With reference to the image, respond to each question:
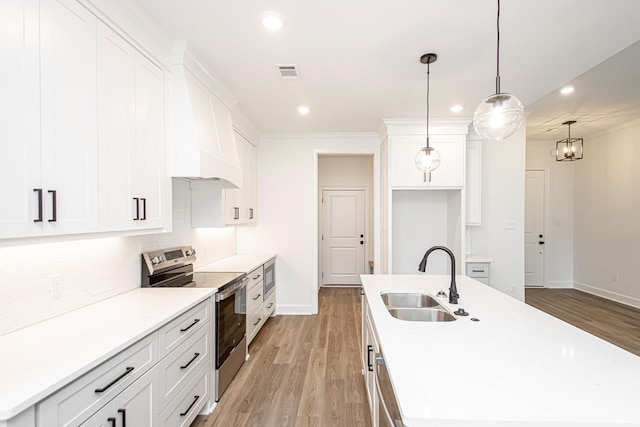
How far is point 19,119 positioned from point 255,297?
273cm

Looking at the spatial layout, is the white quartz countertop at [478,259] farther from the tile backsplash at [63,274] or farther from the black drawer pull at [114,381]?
the black drawer pull at [114,381]

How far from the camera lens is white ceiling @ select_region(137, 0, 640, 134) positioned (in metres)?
1.79

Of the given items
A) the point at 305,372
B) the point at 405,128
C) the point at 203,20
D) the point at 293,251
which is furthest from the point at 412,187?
the point at 203,20

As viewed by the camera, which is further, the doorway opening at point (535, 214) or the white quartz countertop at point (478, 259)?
the doorway opening at point (535, 214)

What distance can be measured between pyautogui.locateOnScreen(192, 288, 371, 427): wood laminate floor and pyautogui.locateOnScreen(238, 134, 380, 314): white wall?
52 centimetres

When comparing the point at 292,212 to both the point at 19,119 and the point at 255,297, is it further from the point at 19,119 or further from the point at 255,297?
the point at 19,119

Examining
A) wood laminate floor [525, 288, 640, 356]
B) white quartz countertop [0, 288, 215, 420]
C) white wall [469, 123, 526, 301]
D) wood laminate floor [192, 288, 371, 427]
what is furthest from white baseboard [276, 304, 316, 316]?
wood laminate floor [525, 288, 640, 356]

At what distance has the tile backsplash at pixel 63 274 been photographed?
4.62 ft

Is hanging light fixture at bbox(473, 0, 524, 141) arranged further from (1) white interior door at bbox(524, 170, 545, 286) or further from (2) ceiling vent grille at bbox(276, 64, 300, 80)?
(1) white interior door at bbox(524, 170, 545, 286)

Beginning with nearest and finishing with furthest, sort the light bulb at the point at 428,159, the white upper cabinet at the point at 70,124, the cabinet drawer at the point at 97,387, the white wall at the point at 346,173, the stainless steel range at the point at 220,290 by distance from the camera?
the cabinet drawer at the point at 97,387 → the white upper cabinet at the point at 70,124 → the stainless steel range at the point at 220,290 → the light bulb at the point at 428,159 → the white wall at the point at 346,173

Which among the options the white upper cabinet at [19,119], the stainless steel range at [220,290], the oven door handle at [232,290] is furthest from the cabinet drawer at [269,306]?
the white upper cabinet at [19,119]

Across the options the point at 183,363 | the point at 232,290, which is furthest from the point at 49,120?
the point at 232,290

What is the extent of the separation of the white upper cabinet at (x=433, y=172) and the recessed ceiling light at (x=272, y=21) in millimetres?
2309

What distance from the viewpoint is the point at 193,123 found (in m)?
2.23
